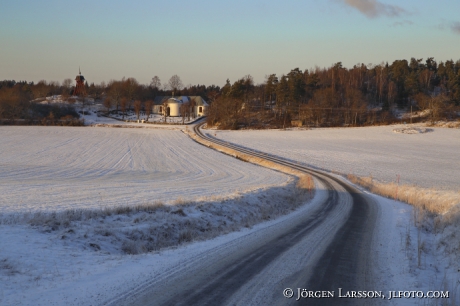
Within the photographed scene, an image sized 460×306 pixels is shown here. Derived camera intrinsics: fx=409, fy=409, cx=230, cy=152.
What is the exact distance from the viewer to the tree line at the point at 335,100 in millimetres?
115438

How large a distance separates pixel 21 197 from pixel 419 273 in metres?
19.2

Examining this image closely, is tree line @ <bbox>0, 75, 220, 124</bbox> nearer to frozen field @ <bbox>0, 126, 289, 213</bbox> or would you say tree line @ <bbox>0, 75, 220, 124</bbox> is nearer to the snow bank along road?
frozen field @ <bbox>0, 126, 289, 213</bbox>

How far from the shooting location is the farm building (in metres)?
149

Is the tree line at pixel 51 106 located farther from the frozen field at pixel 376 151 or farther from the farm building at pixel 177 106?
the frozen field at pixel 376 151

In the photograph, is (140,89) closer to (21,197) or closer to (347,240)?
(21,197)

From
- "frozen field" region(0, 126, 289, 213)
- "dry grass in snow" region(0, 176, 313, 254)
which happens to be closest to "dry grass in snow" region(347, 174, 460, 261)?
"dry grass in snow" region(0, 176, 313, 254)

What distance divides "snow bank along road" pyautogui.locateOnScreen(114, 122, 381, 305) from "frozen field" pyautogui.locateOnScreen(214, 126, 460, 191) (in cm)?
2785

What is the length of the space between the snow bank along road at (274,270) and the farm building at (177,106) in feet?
425

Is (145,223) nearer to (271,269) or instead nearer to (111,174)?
(271,269)

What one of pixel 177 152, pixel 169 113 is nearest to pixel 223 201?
pixel 177 152

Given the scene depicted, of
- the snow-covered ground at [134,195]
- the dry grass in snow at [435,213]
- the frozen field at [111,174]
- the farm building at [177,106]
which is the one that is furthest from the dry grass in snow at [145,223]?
the farm building at [177,106]

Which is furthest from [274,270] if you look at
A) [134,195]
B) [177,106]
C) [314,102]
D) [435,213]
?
[177,106]

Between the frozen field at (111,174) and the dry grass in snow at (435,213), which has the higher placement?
the dry grass in snow at (435,213)

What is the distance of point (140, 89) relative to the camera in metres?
173
